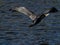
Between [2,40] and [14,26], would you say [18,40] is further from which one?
[14,26]

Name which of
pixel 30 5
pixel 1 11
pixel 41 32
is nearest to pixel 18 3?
pixel 30 5

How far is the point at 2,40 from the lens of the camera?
70.6 ft

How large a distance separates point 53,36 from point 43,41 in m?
1.04

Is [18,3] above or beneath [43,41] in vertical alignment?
above

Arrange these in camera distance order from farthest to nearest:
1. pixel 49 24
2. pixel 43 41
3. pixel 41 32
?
pixel 49 24, pixel 41 32, pixel 43 41

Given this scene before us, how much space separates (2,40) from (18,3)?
12.9 m

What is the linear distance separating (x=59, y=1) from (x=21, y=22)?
9.19 metres

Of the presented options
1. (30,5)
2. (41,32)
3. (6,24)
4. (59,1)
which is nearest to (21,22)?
(6,24)

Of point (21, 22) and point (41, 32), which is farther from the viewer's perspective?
point (21, 22)

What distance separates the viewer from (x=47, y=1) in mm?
35469

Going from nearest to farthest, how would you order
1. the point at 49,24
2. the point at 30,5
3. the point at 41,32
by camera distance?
the point at 41,32 → the point at 49,24 → the point at 30,5

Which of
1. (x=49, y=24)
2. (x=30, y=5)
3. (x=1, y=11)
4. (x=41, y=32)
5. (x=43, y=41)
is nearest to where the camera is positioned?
(x=43, y=41)

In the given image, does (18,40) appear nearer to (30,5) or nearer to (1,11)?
(1,11)

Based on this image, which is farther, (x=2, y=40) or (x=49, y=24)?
(x=49, y=24)
